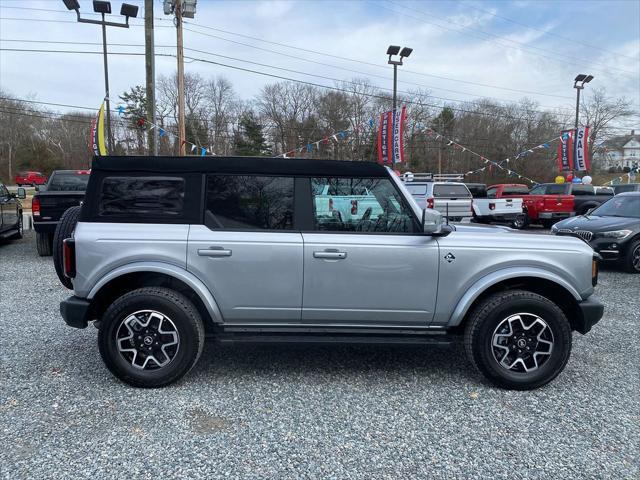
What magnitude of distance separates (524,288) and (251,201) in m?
2.41

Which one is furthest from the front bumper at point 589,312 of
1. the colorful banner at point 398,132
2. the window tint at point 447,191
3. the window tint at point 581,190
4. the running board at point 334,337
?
the colorful banner at point 398,132

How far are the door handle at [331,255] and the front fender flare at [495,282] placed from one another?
1013mm

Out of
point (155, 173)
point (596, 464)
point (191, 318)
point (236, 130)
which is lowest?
point (596, 464)

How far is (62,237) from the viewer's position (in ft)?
13.6

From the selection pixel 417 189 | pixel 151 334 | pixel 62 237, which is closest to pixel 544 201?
pixel 417 189

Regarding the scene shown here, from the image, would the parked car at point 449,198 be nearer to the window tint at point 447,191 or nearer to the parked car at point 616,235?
the window tint at point 447,191

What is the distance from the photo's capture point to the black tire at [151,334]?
3.58m

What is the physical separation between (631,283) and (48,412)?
28.5ft

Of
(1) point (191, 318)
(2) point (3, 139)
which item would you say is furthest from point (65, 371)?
(2) point (3, 139)

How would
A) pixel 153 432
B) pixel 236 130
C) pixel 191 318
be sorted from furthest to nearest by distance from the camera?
pixel 236 130
pixel 191 318
pixel 153 432

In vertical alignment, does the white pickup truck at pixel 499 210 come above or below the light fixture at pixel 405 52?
below

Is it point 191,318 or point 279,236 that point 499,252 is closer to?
point 279,236

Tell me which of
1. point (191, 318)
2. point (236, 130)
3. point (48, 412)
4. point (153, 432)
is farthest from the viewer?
point (236, 130)

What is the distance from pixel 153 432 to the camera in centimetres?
306
